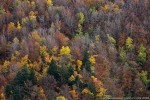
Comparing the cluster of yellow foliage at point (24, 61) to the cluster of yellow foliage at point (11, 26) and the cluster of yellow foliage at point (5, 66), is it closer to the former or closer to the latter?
the cluster of yellow foliage at point (5, 66)

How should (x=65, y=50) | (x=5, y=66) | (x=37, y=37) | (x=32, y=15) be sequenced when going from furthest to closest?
(x=32, y=15), (x=37, y=37), (x=65, y=50), (x=5, y=66)

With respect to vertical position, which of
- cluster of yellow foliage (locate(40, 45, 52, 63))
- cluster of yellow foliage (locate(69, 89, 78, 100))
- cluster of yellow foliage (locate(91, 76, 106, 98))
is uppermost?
cluster of yellow foliage (locate(40, 45, 52, 63))

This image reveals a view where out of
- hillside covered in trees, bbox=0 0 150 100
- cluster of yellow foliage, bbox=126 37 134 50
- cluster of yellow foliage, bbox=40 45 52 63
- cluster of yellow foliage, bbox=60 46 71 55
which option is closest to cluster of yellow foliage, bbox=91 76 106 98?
hillside covered in trees, bbox=0 0 150 100

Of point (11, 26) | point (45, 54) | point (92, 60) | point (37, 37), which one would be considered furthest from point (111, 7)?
point (45, 54)

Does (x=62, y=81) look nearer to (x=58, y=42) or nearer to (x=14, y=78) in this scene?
(x=14, y=78)

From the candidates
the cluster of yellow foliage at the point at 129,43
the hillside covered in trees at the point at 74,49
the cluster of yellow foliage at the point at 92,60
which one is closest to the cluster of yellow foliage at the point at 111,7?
the hillside covered in trees at the point at 74,49

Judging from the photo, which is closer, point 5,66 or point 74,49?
point 5,66

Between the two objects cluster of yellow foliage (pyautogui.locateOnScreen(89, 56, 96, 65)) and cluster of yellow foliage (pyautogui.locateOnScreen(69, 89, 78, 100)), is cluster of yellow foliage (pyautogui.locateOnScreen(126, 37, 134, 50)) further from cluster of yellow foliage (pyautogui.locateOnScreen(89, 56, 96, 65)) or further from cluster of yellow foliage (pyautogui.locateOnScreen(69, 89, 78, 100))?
cluster of yellow foliage (pyautogui.locateOnScreen(69, 89, 78, 100))

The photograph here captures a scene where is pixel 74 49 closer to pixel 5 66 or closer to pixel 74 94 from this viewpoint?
pixel 5 66

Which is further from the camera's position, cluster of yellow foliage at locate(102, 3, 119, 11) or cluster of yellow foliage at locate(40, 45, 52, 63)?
cluster of yellow foliage at locate(102, 3, 119, 11)
